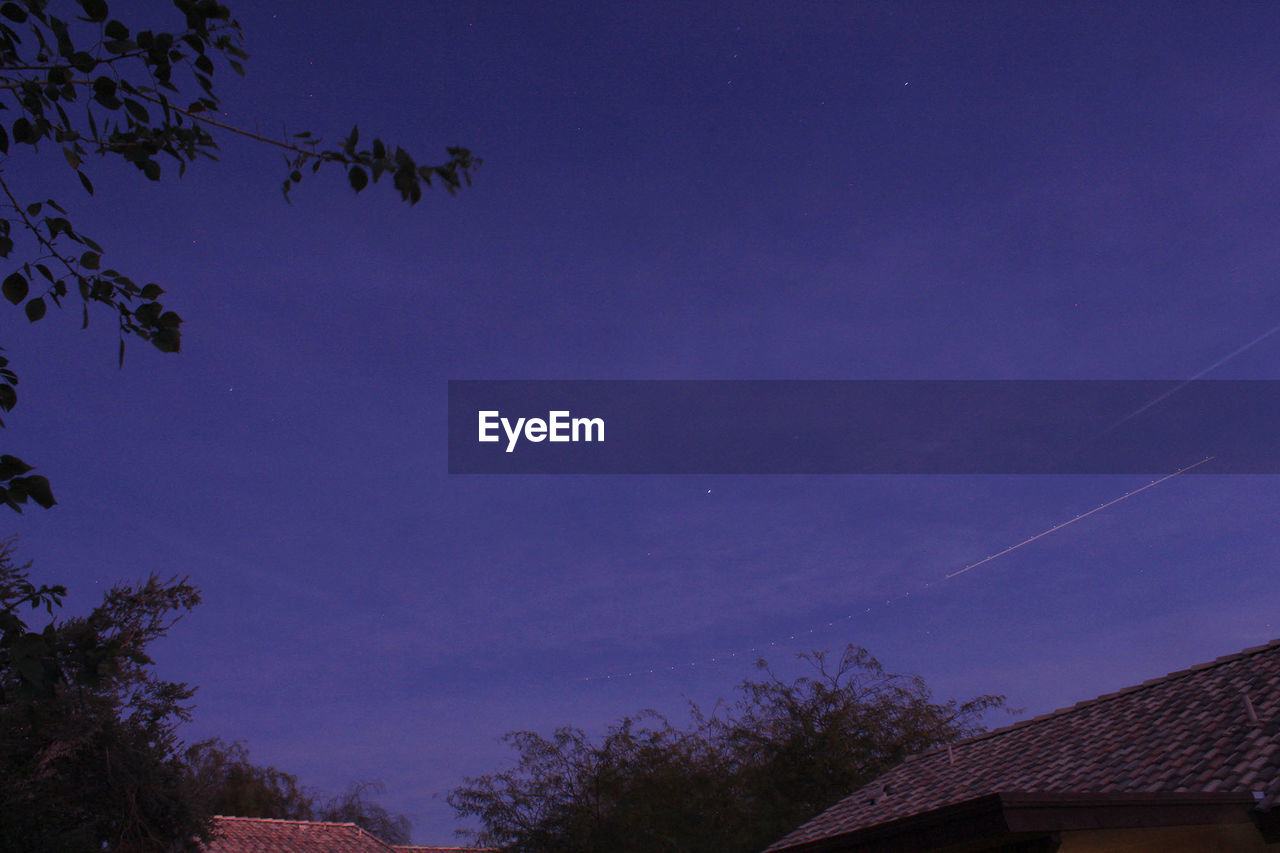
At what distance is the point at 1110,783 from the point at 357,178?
32.7 ft

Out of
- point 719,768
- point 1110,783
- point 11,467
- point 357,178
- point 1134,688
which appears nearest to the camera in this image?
point 11,467

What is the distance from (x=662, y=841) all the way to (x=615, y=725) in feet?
14.0

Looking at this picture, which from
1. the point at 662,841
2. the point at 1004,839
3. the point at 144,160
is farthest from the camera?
the point at 662,841

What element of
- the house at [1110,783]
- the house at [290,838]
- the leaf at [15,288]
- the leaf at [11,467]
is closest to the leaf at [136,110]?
the leaf at [15,288]

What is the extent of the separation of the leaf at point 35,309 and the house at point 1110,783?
23.0 feet

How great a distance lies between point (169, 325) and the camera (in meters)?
4.20

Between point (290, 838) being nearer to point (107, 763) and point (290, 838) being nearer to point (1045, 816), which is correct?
point (107, 763)

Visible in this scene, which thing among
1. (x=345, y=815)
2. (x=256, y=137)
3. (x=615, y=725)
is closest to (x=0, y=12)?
(x=256, y=137)

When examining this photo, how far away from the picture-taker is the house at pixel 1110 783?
768cm

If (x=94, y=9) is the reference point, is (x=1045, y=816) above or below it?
below

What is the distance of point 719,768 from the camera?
88.7 feet

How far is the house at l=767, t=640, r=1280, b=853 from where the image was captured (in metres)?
7.68

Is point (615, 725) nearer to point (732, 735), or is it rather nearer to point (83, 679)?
point (732, 735)

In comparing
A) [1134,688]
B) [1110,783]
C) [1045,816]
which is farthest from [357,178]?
[1134,688]
